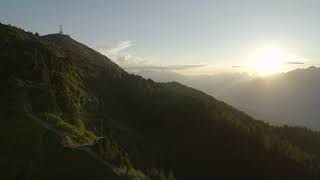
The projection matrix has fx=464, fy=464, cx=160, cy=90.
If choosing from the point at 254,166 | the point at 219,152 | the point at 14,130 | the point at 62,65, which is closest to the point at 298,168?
the point at 254,166

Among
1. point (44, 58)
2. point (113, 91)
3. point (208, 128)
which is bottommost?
point (208, 128)

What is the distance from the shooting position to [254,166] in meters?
148

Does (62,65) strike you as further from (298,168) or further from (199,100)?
(298,168)

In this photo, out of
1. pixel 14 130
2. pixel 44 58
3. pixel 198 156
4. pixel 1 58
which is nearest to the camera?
pixel 14 130

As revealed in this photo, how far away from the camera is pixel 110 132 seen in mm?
107625

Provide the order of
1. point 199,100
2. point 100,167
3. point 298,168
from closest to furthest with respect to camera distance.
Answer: point 100,167, point 298,168, point 199,100

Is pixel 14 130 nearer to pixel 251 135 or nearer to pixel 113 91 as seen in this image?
pixel 113 91

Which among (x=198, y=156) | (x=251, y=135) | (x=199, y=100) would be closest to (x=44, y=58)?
(x=198, y=156)

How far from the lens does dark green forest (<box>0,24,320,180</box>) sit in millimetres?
58094

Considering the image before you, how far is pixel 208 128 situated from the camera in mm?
154875

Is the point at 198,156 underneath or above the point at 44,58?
underneath

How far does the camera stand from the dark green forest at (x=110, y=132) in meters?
58.1

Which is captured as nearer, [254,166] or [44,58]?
[44,58]

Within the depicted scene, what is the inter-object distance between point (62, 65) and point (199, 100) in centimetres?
5835
